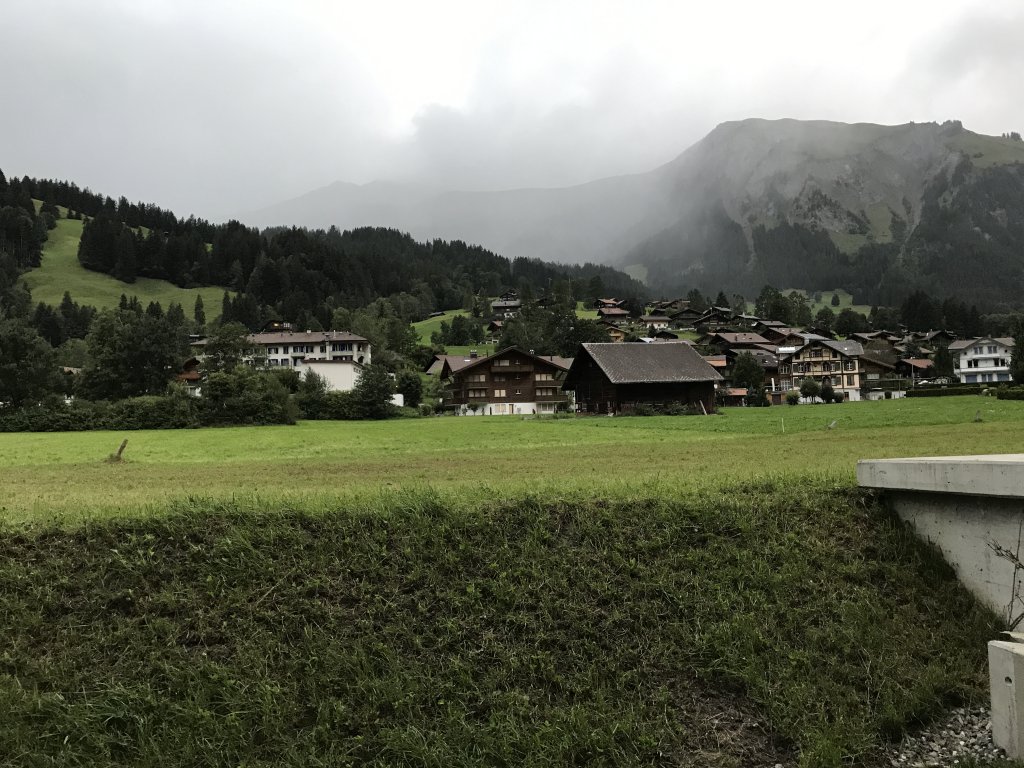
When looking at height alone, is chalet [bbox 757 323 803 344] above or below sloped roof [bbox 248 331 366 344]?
below

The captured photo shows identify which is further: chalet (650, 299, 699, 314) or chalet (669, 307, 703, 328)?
chalet (650, 299, 699, 314)

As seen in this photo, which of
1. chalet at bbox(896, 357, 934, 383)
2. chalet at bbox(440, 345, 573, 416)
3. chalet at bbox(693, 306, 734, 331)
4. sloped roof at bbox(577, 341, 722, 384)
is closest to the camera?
sloped roof at bbox(577, 341, 722, 384)

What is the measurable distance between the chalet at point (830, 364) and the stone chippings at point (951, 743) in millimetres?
113532

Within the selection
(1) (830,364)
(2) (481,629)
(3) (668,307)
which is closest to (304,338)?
(1) (830,364)

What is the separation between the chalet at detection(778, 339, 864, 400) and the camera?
367 ft

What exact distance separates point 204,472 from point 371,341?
334 ft

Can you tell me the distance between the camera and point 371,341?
124250 mm

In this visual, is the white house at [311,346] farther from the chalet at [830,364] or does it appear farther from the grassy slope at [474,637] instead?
the grassy slope at [474,637]

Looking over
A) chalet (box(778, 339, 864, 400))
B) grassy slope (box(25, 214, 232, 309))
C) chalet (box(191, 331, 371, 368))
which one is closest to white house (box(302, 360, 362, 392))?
chalet (box(191, 331, 371, 368))

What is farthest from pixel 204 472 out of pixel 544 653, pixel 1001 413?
pixel 1001 413

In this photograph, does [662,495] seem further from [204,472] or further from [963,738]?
[204,472]

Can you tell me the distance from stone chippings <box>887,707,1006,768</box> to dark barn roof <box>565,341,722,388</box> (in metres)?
61.3

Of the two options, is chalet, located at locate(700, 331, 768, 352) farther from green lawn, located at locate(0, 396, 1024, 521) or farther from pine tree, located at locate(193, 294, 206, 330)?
pine tree, located at locate(193, 294, 206, 330)

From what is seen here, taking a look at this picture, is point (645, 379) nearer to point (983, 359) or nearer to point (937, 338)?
point (983, 359)
